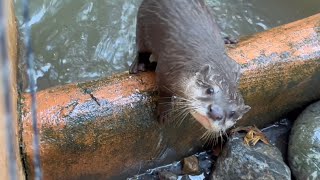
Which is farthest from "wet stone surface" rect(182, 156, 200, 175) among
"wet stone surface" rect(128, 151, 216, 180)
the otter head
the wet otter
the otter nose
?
the otter nose

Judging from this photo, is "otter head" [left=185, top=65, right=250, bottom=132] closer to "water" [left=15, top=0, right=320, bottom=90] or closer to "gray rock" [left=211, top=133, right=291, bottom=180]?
"gray rock" [left=211, top=133, right=291, bottom=180]

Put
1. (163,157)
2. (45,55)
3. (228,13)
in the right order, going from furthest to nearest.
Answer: (228,13), (45,55), (163,157)

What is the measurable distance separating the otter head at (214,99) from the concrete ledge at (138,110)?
1.27 feet

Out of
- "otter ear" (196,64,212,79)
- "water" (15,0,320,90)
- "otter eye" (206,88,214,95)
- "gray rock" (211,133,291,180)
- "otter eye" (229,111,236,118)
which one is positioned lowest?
"gray rock" (211,133,291,180)

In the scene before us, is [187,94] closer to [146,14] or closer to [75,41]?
[146,14]

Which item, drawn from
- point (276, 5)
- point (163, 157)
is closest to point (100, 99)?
point (163, 157)

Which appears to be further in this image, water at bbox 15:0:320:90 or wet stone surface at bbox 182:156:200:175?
water at bbox 15:0:320:90

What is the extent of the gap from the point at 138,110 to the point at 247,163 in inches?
26.8

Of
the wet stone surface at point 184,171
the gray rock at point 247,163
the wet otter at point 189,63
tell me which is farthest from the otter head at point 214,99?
the wet stone surface at point 184,171

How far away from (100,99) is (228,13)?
1.93m

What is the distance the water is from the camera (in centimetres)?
344

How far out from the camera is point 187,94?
213 centimetres

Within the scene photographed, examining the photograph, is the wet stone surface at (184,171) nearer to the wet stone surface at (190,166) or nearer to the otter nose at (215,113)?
the wet stone surface at (190,166)

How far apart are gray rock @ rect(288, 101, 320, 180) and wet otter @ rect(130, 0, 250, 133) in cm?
74
